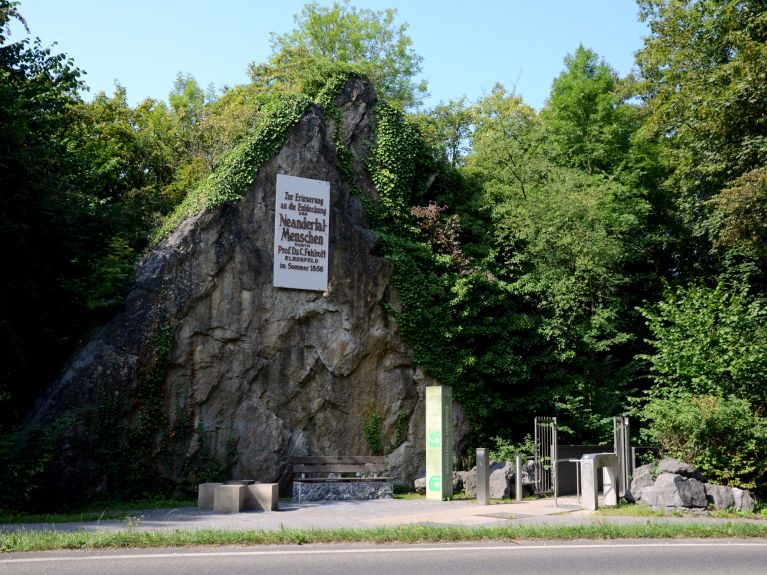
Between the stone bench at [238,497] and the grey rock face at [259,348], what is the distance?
3.35 meters

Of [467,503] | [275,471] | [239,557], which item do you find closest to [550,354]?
[467,503]

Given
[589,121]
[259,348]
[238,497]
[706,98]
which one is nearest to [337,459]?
[259,348]

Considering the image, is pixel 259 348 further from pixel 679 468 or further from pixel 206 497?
pixel 679 468

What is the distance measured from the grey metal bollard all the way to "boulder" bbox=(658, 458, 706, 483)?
11.6 feet

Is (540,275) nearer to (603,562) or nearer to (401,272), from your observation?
(401,272)

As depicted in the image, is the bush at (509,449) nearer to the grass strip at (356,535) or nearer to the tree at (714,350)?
the tree at (714,350)

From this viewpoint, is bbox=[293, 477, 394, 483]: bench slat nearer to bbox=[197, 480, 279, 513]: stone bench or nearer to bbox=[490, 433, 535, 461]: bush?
bbox=[197, 480, 279, 513]: stone bench

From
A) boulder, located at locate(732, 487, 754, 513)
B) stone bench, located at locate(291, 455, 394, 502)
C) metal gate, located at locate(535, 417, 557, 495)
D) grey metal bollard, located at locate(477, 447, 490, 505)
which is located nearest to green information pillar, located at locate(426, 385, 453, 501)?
grey metal bollard, located at locate(477, 447, 490, 505)

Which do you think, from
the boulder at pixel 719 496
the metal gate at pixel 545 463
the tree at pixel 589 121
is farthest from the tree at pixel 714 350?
the tree at pixel 589 121

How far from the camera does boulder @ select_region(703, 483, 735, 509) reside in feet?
45.8

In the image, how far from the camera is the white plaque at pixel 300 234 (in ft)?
63.4

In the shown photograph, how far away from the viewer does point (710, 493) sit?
555 inches

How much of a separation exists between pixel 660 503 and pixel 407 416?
778cm

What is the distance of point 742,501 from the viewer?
1402 cm
